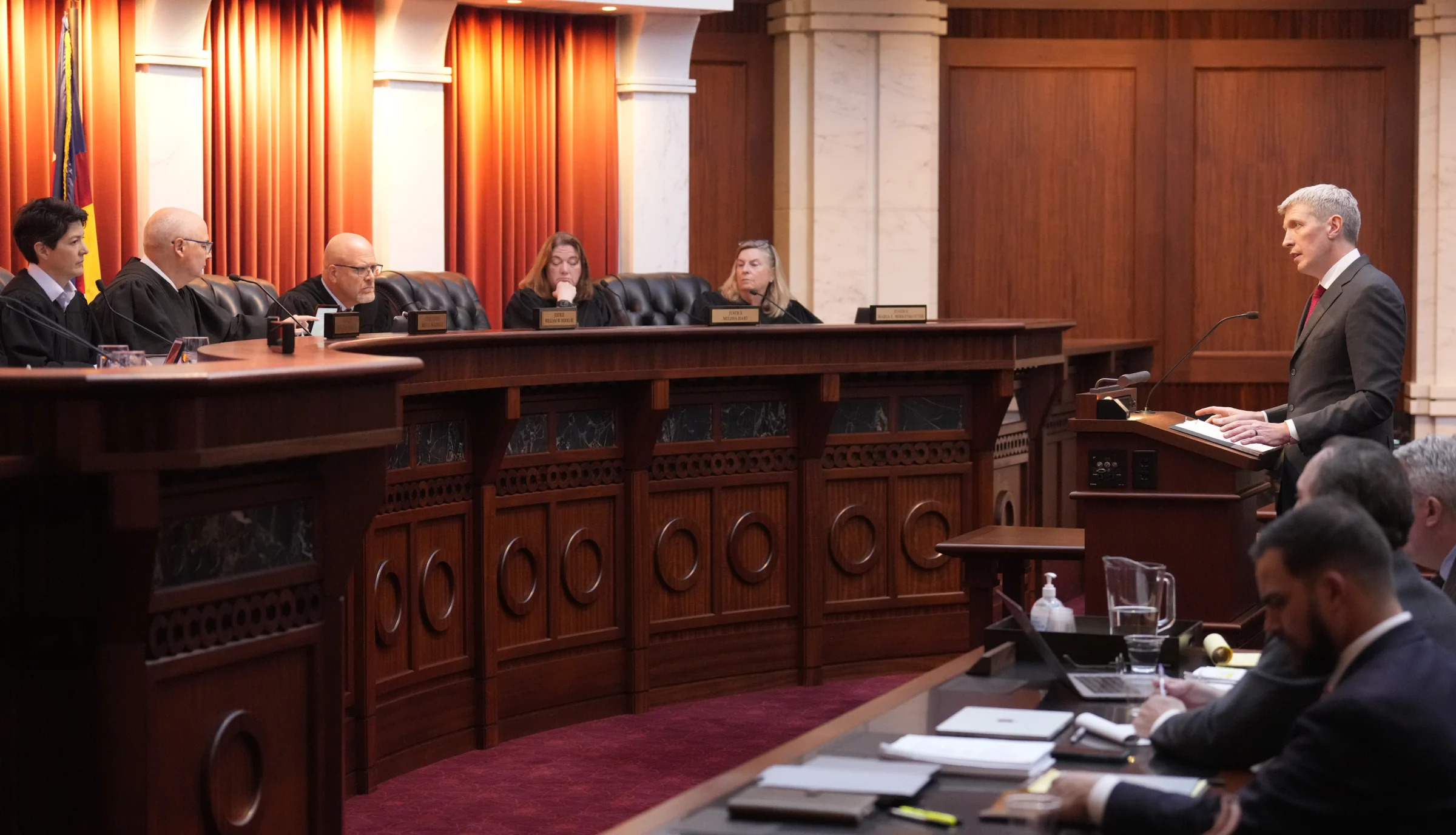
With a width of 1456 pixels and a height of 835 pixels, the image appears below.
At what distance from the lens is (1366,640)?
202 centimetres

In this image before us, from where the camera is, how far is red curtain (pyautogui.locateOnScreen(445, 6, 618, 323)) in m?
8.31

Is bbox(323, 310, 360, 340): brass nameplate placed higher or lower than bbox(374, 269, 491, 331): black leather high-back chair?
lower

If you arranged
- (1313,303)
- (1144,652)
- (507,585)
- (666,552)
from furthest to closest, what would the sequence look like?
(666,552), (507,585), (1313,303), (1144,652)

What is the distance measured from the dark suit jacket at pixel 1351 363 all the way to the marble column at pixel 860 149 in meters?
4.97

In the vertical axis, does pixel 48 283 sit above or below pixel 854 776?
above

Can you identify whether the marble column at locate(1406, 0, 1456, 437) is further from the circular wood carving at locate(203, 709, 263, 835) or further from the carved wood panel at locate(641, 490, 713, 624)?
the circular wood carving at locate(203, 709, 263, 835)

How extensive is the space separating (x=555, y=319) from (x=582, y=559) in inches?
29.3

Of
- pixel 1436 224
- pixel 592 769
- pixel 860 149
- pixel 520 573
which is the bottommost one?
pixel 592 769

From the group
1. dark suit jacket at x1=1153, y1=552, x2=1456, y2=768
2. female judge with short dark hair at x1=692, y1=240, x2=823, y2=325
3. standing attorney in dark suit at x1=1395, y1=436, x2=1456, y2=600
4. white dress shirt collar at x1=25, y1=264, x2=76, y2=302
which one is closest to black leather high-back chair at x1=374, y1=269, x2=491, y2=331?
female judge with short dark hair at x1=692, y1=240, x2=823, y2=325

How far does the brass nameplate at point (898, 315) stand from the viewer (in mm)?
6027

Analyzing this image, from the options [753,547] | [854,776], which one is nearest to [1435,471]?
[854,776]

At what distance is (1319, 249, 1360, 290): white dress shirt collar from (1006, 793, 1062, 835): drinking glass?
105 inches

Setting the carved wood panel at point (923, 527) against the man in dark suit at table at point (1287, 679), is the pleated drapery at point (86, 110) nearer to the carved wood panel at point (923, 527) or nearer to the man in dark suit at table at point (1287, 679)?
the carved wood panel at point (923, 527)

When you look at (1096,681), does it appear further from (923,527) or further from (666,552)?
(923,527)
